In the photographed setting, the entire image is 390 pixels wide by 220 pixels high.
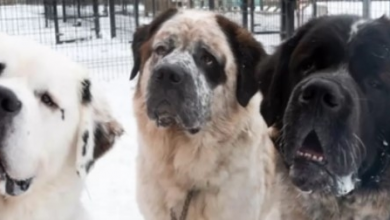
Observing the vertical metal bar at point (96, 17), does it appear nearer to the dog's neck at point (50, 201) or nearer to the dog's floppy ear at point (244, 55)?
the dog's floppy ear at point (244, 55)

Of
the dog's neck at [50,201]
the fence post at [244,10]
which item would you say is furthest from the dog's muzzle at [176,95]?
the fence post at [244,10]

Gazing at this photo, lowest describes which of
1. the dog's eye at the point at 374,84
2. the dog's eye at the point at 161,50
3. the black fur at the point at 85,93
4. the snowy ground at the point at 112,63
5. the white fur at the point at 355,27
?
the snowy ground at the point at 112,63

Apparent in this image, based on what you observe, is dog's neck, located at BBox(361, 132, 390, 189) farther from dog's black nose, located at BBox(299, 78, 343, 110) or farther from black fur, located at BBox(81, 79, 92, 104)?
black fur, located at BBox(81, 79, 92, 104)

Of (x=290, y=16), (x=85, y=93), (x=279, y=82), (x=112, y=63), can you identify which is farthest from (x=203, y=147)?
(x=112, y=63)

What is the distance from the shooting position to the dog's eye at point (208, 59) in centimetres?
362

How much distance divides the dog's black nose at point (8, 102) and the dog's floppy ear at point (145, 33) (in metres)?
1.60

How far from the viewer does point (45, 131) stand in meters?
2.62

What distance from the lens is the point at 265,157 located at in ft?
12.1

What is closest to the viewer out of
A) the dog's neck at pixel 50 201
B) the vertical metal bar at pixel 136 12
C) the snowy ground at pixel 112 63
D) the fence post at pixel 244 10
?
the dog's neck at pixel 50 201

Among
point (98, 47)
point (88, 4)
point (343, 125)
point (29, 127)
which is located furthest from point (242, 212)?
point (88, 4)

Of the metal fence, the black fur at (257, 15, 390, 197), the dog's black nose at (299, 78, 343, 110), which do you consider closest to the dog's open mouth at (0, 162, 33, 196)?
the black fur at (257, 15, 390, 197)

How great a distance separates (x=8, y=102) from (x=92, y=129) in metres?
0.59

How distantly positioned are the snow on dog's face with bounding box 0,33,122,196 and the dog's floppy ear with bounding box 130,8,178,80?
1.01m

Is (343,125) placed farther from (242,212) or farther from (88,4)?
(88,4)
